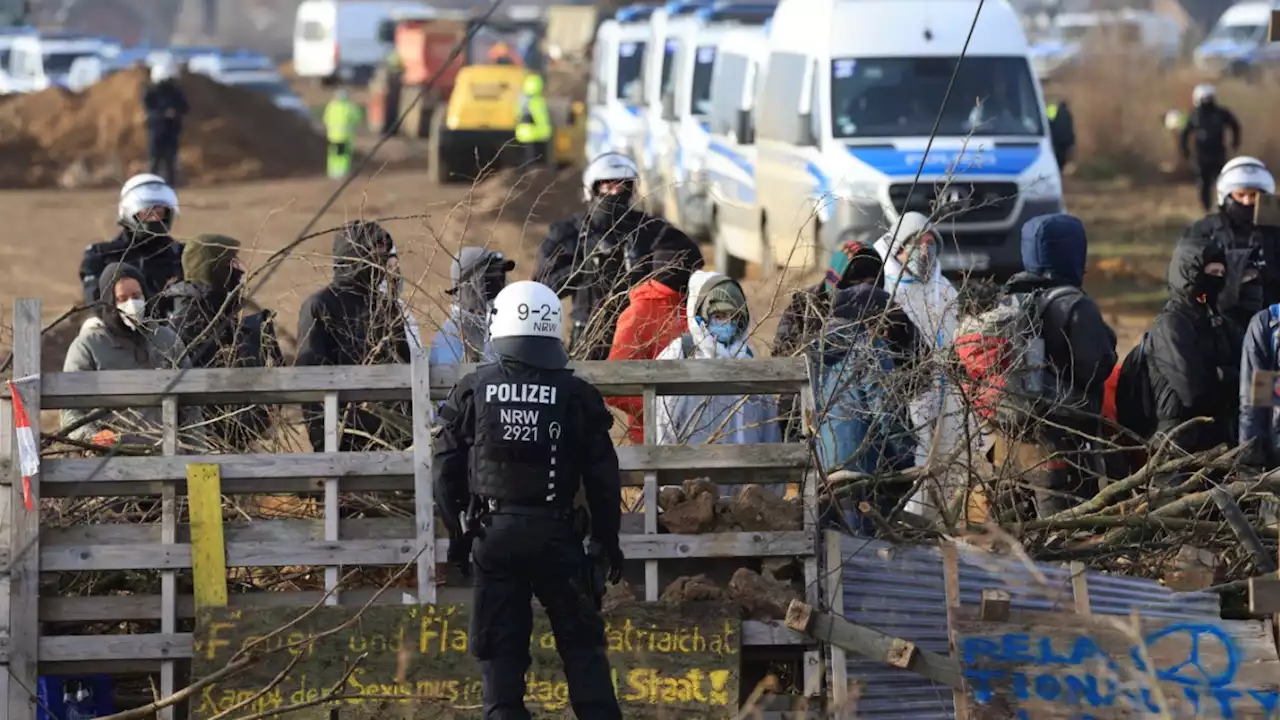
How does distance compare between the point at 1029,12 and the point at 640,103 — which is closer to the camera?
the point at 640,103

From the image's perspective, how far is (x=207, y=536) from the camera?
7102mm

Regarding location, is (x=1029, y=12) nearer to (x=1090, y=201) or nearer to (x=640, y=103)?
(x=1090, y=201)

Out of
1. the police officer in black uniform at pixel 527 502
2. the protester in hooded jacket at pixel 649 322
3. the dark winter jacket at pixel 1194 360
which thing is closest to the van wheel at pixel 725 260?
the protester in hooded jacket at pixel 649 322

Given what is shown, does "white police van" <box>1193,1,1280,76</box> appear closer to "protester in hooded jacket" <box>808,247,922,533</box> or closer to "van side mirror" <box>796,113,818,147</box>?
"van side mirror" <box>796,113,818,147</box>

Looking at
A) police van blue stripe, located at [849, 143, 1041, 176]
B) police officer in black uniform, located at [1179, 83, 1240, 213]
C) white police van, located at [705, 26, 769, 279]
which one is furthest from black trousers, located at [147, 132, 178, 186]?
police van blue stripe, located at [849, 143, 1041, 176]

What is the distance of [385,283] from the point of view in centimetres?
798

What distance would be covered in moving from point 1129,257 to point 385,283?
15574mm

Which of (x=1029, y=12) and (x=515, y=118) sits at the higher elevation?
(x=1029, y=12)

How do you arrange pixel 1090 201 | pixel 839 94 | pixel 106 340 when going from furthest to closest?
pixel 1090 201
pixel 839 94
pixel 106 340

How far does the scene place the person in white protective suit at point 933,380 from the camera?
7.71 meters

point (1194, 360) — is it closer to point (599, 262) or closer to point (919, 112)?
point (599, 262)

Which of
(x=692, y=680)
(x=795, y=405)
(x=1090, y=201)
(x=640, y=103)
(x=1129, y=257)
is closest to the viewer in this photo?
(x=692, y=680)

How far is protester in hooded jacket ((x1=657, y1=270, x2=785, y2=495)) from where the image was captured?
7.91 meters

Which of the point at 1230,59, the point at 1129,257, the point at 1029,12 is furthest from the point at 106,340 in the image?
the point at 1029,12
